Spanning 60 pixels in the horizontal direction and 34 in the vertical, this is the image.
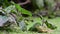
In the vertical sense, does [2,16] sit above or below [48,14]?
above

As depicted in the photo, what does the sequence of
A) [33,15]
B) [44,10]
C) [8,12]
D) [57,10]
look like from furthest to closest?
1. [57,10]
2. [44,10]
3. [33,15]
4. [8,12]

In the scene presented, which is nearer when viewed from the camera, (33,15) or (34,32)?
(34,32)

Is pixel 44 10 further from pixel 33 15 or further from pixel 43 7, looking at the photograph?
pixel 33 15

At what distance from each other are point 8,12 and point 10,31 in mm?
178

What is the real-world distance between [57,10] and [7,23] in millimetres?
1108

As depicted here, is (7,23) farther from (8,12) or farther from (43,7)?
(43,7)

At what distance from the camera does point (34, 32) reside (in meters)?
1.39

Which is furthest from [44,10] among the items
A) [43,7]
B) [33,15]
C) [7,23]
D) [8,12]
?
[7,23]

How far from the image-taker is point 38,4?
84.4 inches

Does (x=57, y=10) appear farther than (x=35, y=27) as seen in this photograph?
Yes

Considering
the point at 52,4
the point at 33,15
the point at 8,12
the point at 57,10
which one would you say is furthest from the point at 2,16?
the point at 57,10

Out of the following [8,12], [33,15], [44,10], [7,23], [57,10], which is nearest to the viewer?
[7,23]

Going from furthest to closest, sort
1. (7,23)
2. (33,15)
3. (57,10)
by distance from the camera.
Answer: (57,10), (33,15), (7,23)

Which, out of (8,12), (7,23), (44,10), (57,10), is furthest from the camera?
(57,10)
